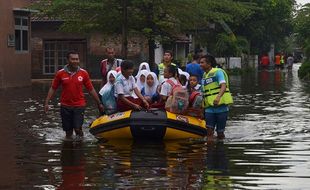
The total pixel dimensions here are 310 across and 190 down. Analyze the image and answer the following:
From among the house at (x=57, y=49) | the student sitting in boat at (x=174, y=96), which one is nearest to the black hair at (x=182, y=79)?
the student sitting in boat at (x=174, y=96)

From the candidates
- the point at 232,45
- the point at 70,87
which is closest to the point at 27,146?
the point at 70,87

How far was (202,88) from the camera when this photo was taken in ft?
41.5

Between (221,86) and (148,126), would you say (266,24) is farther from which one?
(148,126)

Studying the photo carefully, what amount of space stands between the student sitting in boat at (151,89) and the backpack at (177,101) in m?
0.76

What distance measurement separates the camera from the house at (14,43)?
30.0 metres

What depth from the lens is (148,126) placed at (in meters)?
12.3

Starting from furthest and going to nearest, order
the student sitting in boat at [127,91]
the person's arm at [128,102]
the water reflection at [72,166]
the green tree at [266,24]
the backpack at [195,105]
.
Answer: the green tree at [266,24] → the backpack at [195,105] → the student sitting in boat at [127,91] → the person's arm at [128,102] → the water reflection at [72,166]

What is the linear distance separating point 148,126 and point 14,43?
65.3ft

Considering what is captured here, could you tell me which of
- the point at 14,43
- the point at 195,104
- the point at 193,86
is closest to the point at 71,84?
the point at 195,104

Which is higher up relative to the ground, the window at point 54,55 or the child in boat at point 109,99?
the window at point 54,55

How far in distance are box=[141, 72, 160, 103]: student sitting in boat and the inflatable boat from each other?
1047 mm

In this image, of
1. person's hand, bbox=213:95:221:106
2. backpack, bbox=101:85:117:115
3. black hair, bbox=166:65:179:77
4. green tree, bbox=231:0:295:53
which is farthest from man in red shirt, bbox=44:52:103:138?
green tree, bbox=231:0:295:53

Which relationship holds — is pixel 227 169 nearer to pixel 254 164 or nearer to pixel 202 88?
pixel 254 164

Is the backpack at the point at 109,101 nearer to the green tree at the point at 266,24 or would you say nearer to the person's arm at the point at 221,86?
the person's arm at the point at 221,86
